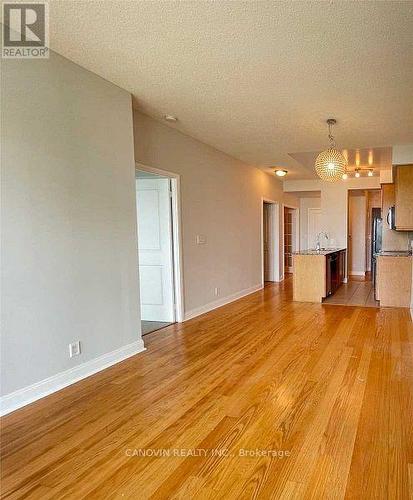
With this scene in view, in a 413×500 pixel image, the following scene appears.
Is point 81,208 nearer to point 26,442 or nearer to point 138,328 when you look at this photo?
point 138,328

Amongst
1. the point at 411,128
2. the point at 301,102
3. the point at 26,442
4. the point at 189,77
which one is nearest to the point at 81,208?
the point at 189,77

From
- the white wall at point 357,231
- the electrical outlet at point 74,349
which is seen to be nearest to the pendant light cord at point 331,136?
the electrical outlet at point 74,349

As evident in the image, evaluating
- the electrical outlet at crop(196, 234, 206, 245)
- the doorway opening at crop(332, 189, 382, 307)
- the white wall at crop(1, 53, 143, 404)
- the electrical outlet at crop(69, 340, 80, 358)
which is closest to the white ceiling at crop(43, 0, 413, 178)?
the white wall at crop(1, 53, 143, 404)

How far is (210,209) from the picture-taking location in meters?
5.92

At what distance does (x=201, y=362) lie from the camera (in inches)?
138

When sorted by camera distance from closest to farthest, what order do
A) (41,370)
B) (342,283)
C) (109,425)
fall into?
(109,425)
(41,370)
(342,283)

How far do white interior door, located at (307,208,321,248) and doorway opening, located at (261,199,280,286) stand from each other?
2.18m

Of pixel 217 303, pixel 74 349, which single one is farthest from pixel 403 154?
pixel 74 349

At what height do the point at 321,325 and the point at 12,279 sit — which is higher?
the point at 12,279

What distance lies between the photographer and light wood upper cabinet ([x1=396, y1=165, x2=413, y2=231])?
5973 mm

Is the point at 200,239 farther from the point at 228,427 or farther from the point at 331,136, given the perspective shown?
the point at 228,427

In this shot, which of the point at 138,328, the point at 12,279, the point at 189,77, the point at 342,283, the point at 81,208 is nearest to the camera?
the point at 12,279

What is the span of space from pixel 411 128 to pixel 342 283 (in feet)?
14.8

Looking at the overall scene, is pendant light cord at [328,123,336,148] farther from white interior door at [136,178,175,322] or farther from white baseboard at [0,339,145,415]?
white baseboard at [0,339,145,415]
